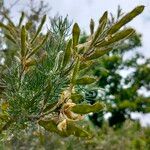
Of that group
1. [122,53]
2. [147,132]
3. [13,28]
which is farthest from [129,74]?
[13,28]

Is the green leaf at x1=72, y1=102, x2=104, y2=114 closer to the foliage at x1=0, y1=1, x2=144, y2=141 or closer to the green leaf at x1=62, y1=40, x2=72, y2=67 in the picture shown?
the foliage at x1=0, y1=1, x2=144, y2=141

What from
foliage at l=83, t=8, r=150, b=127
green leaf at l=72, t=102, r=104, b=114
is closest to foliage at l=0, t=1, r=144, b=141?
green leaf at l=72, t=102, r=104, b=114

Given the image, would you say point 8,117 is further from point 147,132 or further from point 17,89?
point 147,132

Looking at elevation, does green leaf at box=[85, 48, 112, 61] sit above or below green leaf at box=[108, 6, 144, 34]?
below

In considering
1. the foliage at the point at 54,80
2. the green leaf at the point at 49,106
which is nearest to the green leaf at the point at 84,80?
the foliage at the point at 54,80

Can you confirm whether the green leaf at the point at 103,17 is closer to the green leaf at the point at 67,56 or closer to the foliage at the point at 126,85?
the green leaf at the point at 67,56

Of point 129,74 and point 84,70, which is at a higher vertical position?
point 129,74

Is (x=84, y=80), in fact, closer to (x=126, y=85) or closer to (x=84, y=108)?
(x=84, y=108)
